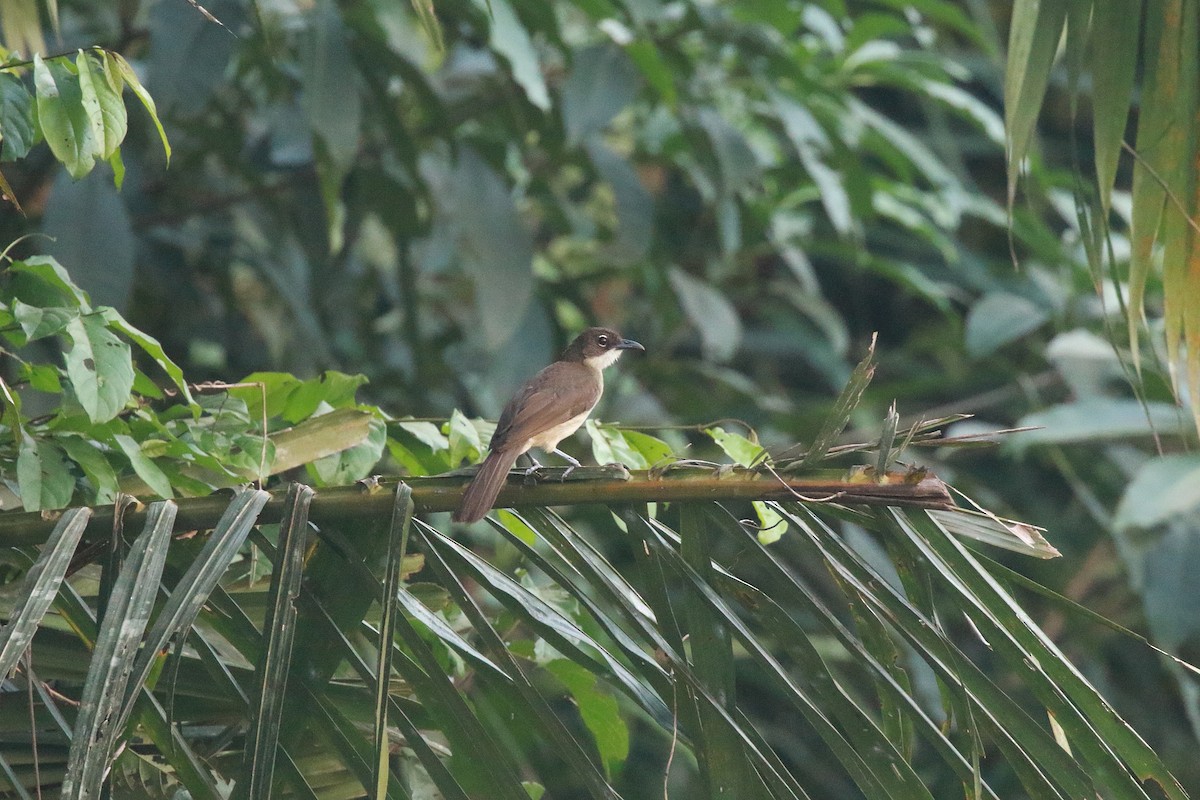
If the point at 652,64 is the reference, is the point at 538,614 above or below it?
above

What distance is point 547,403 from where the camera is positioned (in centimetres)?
383

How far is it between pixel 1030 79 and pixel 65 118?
5.74ft

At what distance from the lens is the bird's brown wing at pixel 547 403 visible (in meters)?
3.32

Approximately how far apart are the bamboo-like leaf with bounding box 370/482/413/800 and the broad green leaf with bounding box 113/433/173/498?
543 mm

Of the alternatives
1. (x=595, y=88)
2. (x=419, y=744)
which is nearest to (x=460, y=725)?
(x=419, y=744)

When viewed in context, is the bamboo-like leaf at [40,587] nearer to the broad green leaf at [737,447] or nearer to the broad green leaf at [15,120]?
the broad green leaf at [15,120]

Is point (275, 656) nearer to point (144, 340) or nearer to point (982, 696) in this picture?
point (144, 340)

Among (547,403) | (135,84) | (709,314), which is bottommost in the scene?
(709,314)

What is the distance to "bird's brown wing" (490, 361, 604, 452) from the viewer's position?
10.9ft

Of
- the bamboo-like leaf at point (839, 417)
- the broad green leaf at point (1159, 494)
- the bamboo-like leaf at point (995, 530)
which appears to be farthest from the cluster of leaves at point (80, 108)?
the broad green leaf at point (1159, 494)

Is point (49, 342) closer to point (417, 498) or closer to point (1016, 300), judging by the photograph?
point (417, 498)

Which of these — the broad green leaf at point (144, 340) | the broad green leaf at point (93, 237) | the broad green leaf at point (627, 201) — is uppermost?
the broad green leaf at point (144, 340)

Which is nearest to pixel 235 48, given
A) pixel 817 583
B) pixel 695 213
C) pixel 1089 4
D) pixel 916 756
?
pixel 695 213

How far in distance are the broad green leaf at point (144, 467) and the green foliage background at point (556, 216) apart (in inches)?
62.9
